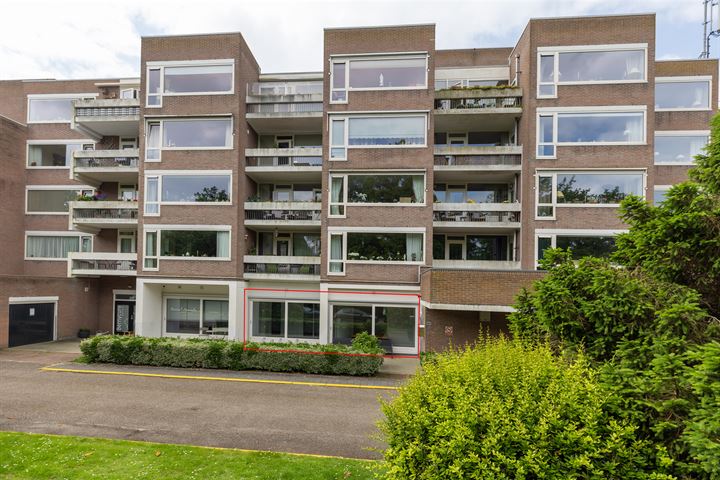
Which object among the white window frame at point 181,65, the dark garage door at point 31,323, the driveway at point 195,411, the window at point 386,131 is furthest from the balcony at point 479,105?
the dark garage door at point 31,323

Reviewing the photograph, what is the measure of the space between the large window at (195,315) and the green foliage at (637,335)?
17688 mm

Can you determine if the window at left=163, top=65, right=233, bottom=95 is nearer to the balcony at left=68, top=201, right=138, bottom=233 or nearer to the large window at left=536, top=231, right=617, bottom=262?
the balcony at left=68, top=201, right=138, bottom=233

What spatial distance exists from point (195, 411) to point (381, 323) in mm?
9875

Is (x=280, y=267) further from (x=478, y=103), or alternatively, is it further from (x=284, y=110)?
(x=478, y=103)

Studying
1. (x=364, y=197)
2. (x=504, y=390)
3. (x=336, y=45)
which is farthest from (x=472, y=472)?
(x=336, y=45)

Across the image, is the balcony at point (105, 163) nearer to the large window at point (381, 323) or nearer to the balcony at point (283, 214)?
the balcony at point (283, 214)

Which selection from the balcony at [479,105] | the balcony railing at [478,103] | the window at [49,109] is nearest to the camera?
the balcony at [479,105]

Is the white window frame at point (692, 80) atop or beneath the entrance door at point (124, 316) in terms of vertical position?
atop

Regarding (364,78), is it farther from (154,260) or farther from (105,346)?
(105,346)

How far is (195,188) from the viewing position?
19.1 m

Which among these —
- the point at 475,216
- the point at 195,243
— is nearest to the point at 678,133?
the point at 475,216

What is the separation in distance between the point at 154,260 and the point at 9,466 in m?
13.5

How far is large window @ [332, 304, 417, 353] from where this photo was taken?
715 inches

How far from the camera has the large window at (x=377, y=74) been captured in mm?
18297
